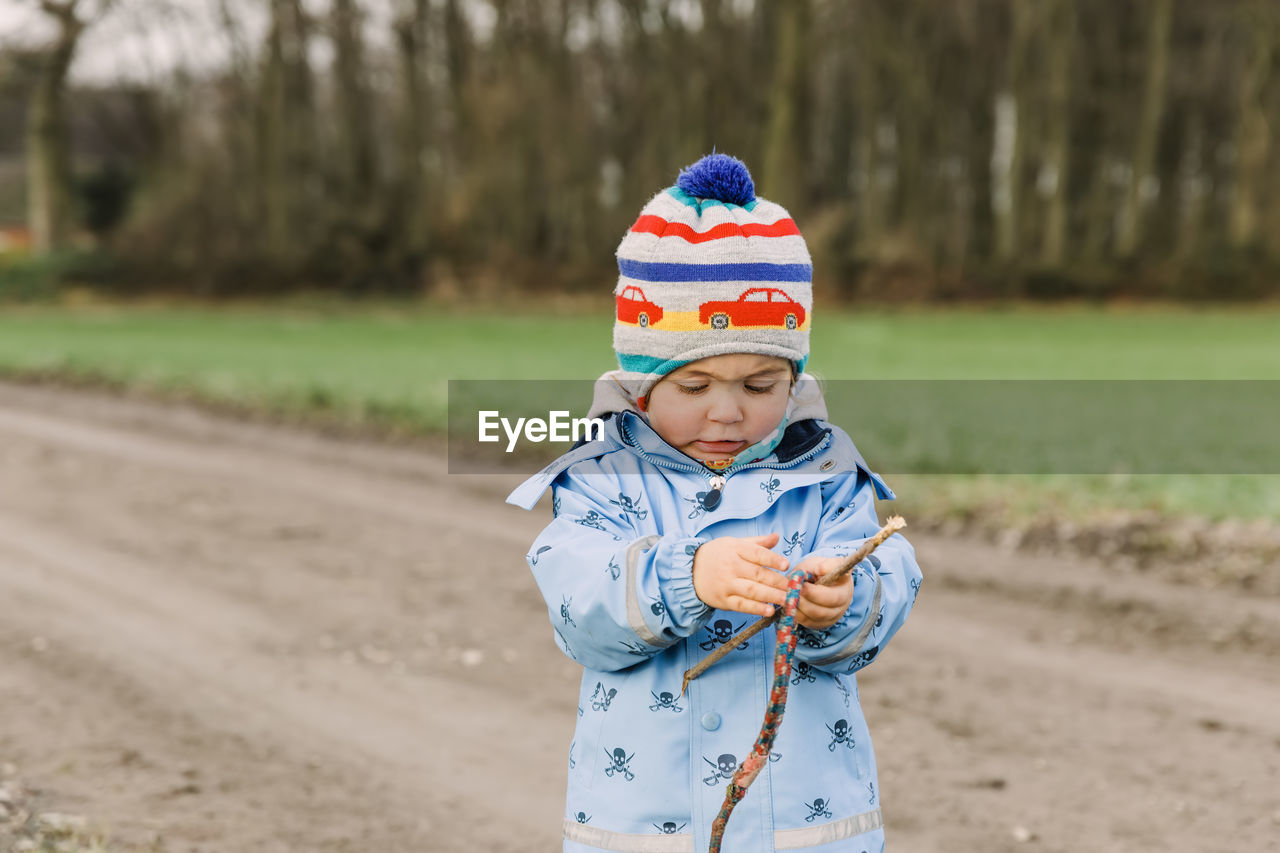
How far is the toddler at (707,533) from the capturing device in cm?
220

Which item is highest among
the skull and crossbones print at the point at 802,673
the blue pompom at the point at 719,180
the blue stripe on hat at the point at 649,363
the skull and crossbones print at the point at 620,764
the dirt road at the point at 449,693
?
the blue pompom at the point at 719,180

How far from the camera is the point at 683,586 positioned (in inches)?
80.6

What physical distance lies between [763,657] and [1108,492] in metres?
6.51

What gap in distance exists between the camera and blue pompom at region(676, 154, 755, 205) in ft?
7.46

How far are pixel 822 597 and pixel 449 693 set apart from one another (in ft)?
10.6

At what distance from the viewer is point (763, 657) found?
7.29 feet

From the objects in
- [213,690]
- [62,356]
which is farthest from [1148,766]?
[62,356]

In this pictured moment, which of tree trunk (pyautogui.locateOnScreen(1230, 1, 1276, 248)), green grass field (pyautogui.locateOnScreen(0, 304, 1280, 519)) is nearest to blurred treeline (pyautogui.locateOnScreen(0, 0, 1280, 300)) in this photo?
tree trunk (pyautogui.locateOnScreen(1230, 1, 1276, 248))

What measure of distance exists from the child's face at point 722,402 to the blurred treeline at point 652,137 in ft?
89.8

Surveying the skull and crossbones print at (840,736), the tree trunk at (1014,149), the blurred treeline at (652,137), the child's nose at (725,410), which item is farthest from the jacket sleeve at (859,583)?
the tree trunk at (1014,149)

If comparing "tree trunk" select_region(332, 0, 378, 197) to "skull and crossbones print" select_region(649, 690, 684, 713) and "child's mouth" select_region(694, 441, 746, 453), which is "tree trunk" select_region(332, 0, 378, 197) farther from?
"skull and crossbones print" select_region(649, 690, 684, 713)

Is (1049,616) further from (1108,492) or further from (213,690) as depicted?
(213,690)

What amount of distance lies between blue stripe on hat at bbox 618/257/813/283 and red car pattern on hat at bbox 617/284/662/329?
29 millimetres

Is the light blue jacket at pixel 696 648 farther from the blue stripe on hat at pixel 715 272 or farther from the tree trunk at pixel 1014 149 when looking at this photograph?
the tree trunk at pixel 1014 149
